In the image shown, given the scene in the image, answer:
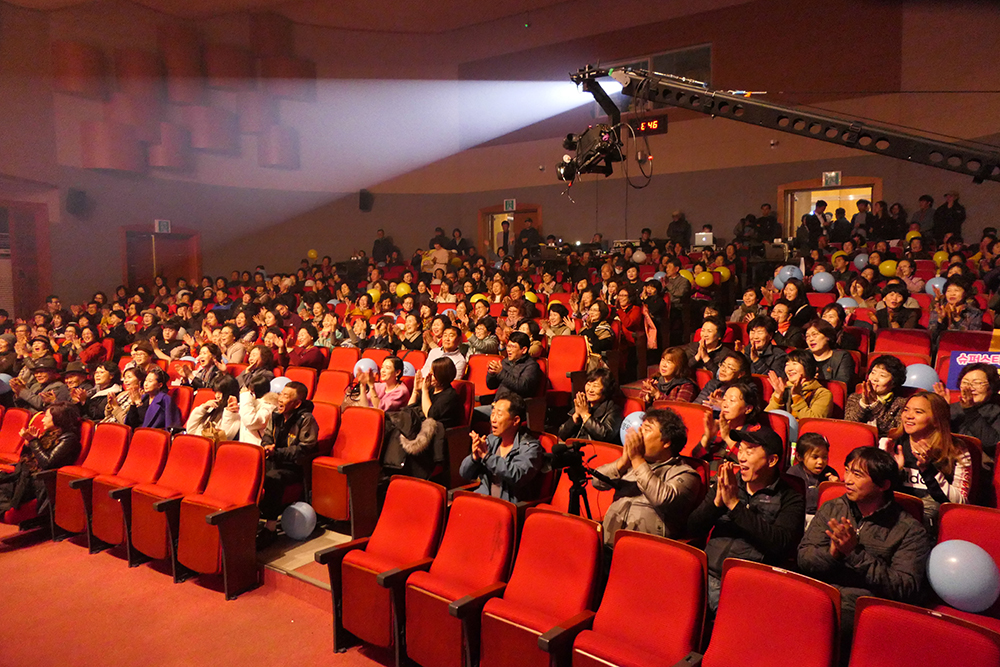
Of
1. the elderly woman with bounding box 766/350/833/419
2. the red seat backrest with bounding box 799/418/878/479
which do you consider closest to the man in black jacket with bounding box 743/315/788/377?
the elderly woman with bounding box 766/350/833/419

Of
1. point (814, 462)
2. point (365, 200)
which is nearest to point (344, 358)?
point (814, 462)

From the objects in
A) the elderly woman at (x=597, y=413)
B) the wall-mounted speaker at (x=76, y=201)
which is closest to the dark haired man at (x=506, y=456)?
the elderly woman at (x=597, y=413)

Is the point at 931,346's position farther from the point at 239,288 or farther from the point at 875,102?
the point at 239,288

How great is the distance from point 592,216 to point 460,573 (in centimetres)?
791

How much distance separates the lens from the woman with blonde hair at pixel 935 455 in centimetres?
192

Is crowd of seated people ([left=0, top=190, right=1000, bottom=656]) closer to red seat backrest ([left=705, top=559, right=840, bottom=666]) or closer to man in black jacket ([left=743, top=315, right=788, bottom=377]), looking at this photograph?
man in black jacket ([left=743, top=315, right=788, bottom=377])

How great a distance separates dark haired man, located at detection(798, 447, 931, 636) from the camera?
1.56m

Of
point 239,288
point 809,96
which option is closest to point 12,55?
point 239,288

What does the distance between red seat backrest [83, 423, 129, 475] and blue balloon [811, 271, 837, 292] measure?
458cm

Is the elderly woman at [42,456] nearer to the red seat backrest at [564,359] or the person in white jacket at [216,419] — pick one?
the person in white jacket at [216,419]

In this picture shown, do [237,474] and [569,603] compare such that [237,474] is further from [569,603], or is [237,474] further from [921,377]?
[921,377]

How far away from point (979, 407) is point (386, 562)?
6.57 feet

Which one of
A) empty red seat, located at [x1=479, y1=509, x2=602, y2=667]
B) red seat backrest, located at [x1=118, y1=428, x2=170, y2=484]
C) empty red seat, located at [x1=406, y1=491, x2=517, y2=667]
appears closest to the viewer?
empty red seat, located at [x1=479, y1=509, x2=602, y2=667]

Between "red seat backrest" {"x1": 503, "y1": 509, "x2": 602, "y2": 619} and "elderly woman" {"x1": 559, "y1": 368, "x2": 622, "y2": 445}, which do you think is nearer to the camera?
"red seat backrest" {"x1": 503, "y1": 509, "x2": 602, "y2": 619}
